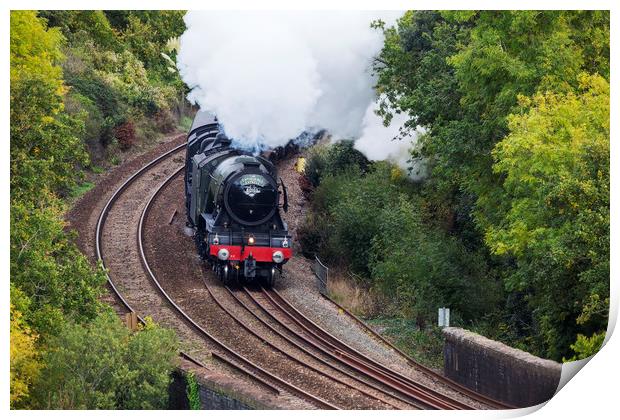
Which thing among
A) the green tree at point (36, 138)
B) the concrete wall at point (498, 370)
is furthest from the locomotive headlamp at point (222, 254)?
the concrete wall at point (498, 370)

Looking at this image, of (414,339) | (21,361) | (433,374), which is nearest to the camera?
(21,361)

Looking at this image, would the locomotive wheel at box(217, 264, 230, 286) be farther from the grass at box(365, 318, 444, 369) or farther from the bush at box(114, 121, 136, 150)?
the bush at box(114, 121, 136, 150)

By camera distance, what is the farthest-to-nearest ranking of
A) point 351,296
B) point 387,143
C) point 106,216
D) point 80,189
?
1. point 80,189
2. point 387,143
3. point 106,216
4. point 351,296

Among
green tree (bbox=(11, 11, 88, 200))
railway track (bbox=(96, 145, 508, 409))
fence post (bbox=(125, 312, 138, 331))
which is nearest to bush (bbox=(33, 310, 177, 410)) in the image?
railway track (bbox=(96, 145, 508, 409))

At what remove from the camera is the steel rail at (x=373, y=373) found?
71.7 ft

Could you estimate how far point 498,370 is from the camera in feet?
74.1

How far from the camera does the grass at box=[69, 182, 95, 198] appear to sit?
36656mm

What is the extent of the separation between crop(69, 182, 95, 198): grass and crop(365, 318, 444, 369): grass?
1268 cm

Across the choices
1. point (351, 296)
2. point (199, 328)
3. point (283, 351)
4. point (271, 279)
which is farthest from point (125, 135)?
point (283, 351)

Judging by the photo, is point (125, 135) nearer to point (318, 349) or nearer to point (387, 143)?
point (387, 143)

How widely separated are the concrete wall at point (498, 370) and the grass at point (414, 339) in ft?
4.13

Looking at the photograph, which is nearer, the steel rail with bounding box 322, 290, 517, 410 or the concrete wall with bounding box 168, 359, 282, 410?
the concrete wall with bounding box 168, 359, 282, 410

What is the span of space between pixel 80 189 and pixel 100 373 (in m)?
17.6

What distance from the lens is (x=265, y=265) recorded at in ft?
98.6
